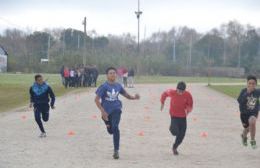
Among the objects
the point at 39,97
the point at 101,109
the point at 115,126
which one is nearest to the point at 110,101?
the point at 101,109

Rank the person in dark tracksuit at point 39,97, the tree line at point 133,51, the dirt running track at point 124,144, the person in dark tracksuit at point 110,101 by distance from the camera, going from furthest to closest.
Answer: the tree line at point 133,51
the person in dark tracksuit at point 39,97
the person in dark tracksuit at point 110,101
the dirt running track at point 124,144

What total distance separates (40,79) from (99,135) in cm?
206

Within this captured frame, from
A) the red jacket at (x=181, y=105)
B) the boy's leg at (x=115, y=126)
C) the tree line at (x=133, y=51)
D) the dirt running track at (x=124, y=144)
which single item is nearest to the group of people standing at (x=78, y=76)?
the dirt running track at (x=124, y=144)

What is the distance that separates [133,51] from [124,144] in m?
114

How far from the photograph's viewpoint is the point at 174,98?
12953mm

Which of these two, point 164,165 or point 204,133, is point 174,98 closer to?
point 164,165

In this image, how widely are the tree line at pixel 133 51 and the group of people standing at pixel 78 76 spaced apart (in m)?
43.4

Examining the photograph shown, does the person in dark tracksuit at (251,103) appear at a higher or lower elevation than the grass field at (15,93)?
higher

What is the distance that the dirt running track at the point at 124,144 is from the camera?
37.7ft

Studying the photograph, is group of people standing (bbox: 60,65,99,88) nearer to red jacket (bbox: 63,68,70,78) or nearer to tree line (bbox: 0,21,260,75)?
red jacket (bbox: 63,68,70,78)

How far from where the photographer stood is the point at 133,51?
127750mm

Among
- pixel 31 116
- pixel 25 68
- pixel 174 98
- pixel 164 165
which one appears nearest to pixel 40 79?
pixel 174 98

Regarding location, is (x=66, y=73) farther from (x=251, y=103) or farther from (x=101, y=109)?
(x=101, y=109)

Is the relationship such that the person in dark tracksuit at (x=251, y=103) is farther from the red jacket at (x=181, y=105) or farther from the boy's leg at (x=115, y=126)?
the boy's leg at (x=115, y=126)
